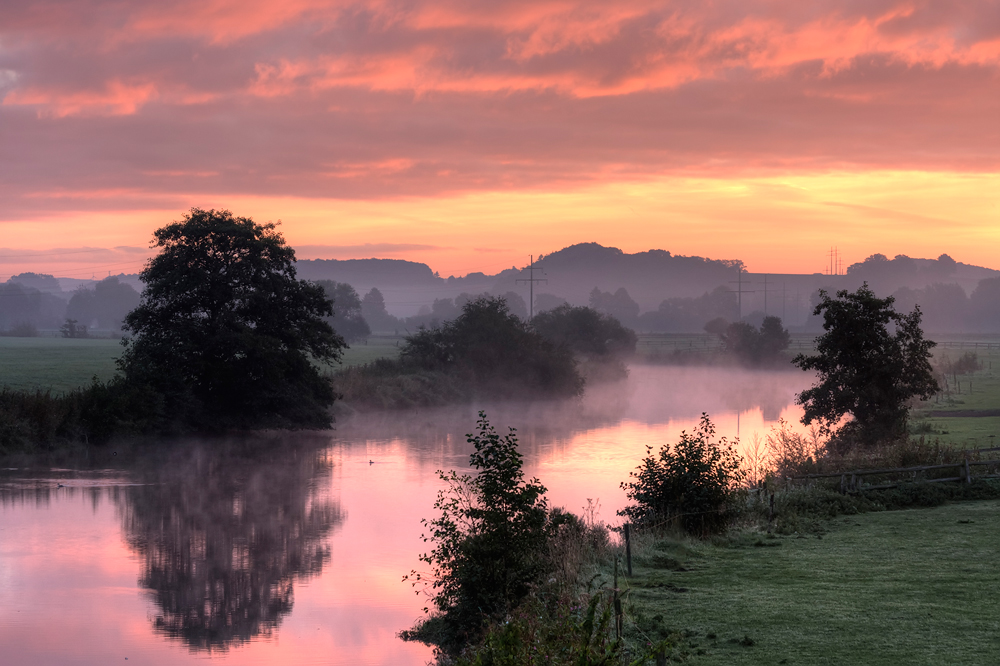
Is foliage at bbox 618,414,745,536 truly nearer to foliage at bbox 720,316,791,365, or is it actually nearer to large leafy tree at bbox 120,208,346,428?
large leafy tree at bbox 120,208,346,428

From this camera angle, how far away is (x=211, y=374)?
4966 cm

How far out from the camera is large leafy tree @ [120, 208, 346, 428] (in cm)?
4844

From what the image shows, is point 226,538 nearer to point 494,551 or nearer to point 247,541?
point 247,541

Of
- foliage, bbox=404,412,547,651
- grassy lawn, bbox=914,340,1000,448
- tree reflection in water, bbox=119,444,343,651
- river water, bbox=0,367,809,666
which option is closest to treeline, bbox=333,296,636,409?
river water, bbox=0,367,809,666

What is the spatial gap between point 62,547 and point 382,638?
41.4 feet

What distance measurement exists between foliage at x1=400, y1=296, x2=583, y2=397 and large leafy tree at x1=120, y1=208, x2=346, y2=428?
2601 cm

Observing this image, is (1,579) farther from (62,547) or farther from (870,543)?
(870,543)

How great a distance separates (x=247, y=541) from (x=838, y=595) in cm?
1783

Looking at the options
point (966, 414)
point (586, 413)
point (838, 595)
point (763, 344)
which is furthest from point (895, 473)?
point (763, 344)

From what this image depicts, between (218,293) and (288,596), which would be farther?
(218,293)

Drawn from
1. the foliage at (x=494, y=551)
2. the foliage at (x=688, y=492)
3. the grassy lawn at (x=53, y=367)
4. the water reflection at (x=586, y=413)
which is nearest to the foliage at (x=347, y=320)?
the grassy lawn at (x=53, y=367)

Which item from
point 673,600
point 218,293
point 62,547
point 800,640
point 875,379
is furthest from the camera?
point 218,293

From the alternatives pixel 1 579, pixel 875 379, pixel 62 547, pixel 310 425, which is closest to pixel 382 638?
pixel 1 579

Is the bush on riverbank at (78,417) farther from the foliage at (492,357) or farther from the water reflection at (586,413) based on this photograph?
the foliage at (492,357)
